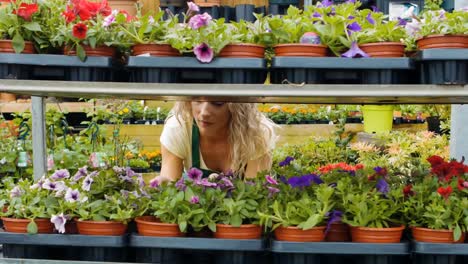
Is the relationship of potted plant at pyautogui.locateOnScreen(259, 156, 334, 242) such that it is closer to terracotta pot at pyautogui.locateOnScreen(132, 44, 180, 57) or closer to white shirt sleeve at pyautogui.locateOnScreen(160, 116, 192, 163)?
terracotta pot at pyautogui.locateOnScreen(132, 44, 180, 57)

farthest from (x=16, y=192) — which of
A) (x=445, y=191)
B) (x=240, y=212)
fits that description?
(x=445, y=191)

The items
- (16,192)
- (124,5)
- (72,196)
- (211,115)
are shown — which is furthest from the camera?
(124,5)

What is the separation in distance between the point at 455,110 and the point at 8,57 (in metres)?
2.56

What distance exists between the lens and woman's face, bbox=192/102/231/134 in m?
2.87

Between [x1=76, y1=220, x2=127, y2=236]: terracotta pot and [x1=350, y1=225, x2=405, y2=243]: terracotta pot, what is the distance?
711 mm

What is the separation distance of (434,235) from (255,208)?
529mm

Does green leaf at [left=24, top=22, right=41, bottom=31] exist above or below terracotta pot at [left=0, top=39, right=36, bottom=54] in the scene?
above

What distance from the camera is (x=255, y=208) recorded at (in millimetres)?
2010

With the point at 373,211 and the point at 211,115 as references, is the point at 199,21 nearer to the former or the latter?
the point at 373,211

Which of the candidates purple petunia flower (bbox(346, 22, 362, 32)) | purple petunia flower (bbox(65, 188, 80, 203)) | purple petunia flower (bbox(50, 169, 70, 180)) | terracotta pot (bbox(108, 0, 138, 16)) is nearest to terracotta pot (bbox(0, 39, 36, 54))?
purple petunia flower (bbox(65, 188, 80, 203))

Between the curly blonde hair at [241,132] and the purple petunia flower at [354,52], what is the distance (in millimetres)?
1129

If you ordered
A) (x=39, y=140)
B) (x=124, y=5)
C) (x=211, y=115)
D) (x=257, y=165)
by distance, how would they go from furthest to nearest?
1. (x=124, y=5)
2. (x=257, y=165)
3. (x=211, y=115)
4. (x=39, y=140)

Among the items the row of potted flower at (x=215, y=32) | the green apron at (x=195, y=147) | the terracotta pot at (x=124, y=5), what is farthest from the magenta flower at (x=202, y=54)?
the terracotta pot at (x=124, y=5)

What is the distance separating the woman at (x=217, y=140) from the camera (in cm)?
298
